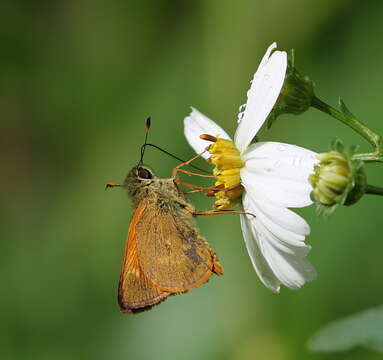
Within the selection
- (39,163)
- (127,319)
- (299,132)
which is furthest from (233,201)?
(39,163)

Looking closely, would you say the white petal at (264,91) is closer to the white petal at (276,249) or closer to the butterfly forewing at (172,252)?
the white petal at (276,249)

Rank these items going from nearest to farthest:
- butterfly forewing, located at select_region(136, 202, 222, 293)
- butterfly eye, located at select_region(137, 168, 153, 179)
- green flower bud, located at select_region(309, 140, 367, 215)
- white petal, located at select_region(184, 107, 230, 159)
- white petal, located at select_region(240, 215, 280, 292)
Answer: green flower bud, located at select_region(309, 140, 367, 215)
white petal, located at select_region(240, 215, 280, 292)
butterfly forewing, located at select_region(136, 202, 222, 293)
white petal, located at select_region(184, 107, 230, 159)
butterfly eye, located at select_region(137, 168, 153, 179)

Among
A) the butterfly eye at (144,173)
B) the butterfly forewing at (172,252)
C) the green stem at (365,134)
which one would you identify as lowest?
the butterfly forewing at (172,252)

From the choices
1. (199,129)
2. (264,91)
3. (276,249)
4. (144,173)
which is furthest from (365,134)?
(144,173)

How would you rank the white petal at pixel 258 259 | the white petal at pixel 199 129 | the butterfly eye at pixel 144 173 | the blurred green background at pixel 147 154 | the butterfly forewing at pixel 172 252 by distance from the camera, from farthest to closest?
1. the blurred green background at pixel 147 154
2. the butterfly eye at pixel 144 173
3. the white petal at pixel 199 129
4. the butterfly forewing at pixel 172 252
5. the white petal at pixel 258 259

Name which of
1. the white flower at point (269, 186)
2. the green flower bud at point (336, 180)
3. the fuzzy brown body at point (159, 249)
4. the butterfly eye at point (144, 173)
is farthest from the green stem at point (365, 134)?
the butterfly eye at point (144, 173)

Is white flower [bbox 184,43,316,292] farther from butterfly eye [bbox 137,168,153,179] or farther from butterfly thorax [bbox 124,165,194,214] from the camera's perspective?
butterfly eye [bbox 137,168,153,179]

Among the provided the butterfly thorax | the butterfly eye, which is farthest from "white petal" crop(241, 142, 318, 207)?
the butterfly eye
